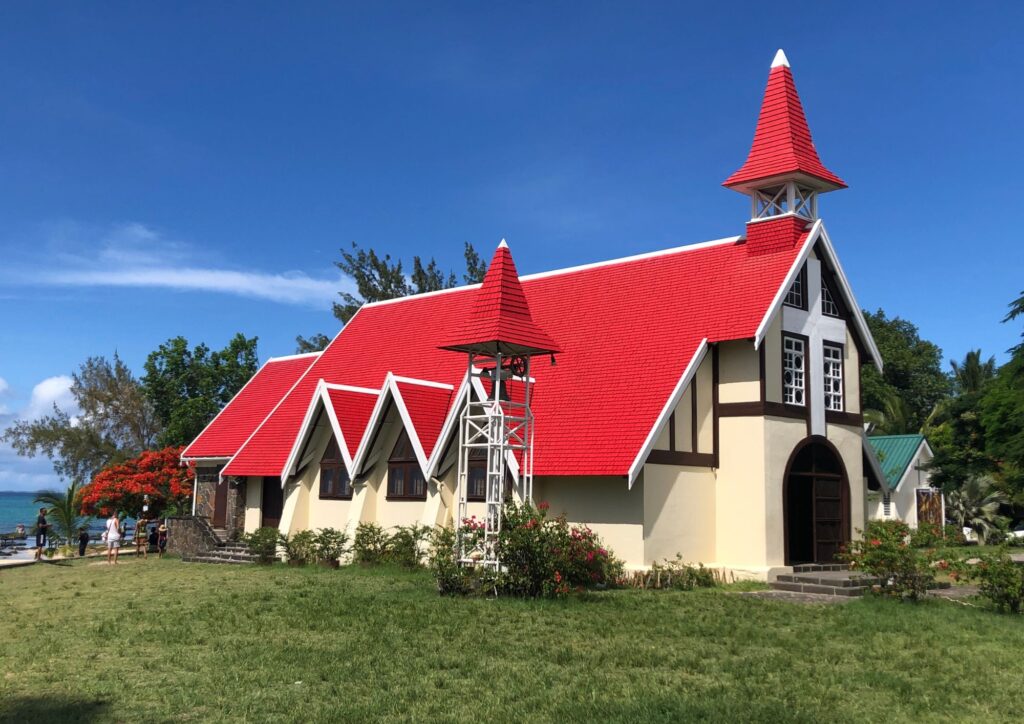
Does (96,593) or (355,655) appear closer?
(355,655)

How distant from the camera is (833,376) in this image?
23578mm

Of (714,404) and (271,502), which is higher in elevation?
(714,404)

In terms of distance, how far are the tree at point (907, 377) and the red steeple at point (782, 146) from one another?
3402cm

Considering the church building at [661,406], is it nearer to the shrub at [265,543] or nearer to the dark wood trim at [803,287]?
the dark wood trim at [803,287]

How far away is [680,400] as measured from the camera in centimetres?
2112

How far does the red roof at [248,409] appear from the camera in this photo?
31469mm

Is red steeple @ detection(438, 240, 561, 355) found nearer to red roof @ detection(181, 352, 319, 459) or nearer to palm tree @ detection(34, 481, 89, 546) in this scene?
red roof @ detection(181, 352, 319, 459)

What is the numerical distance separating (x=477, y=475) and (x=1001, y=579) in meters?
11.8

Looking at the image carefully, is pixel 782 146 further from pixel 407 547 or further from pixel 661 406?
pixel 407 547

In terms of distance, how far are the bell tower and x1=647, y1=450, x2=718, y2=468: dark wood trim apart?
18.8ft

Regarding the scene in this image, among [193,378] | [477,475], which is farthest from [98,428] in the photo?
[477,475]

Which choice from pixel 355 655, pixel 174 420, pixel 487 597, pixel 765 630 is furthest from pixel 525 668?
pixel 174 420

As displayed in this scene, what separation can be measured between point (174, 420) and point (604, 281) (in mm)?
23499

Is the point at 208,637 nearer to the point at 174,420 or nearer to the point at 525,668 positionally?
the point at 525,668
